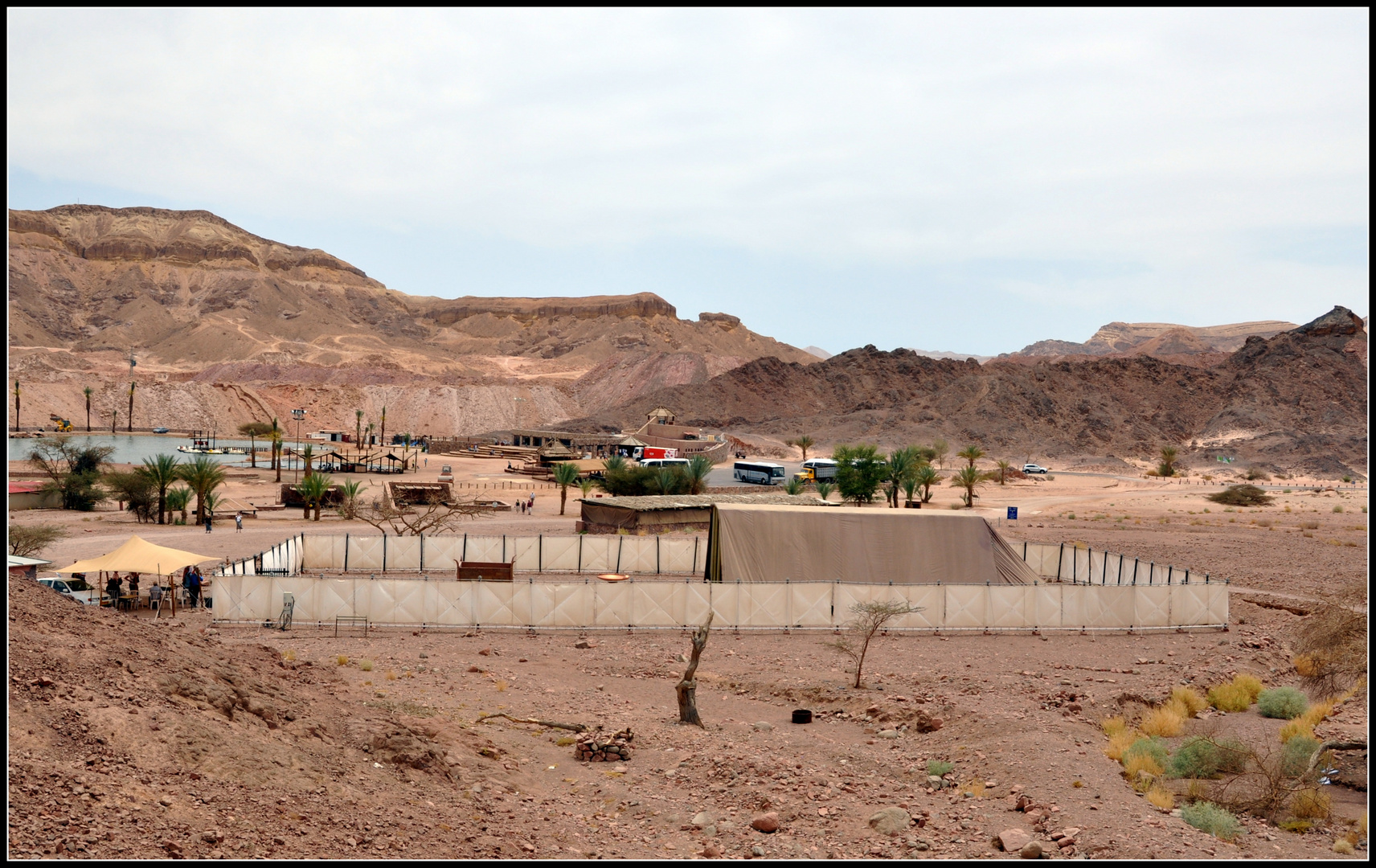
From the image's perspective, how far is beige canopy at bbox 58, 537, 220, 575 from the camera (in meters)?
22.7

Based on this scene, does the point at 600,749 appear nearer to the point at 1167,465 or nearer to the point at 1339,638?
the point at 1339,638

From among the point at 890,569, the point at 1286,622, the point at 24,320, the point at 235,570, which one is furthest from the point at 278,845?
the point at 24,320

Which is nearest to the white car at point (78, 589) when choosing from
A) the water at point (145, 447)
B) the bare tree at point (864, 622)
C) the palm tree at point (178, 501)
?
the bare tree at point (864, 622)

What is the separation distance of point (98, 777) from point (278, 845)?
1.74 metres

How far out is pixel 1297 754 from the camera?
1397cm

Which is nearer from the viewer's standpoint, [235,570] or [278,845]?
[278,845]

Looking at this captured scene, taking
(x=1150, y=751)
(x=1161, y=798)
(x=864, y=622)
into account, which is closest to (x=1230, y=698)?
(x=1150, y=751)

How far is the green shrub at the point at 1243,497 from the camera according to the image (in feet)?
A: 203

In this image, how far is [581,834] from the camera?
1103 cm

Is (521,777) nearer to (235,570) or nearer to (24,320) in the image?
(235,570)

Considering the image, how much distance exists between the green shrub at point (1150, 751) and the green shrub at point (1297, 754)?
152 cm

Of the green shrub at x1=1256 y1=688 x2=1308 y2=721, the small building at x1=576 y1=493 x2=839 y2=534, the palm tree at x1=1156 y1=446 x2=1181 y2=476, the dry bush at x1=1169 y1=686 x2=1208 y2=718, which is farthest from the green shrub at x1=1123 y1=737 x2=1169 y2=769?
the palm tree at x1=1156 y1=446 x2=1181 y2=476

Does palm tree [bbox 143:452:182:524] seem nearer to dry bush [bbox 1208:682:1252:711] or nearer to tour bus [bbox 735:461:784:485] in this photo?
dry bush [bbox 1208:682:1252:711]

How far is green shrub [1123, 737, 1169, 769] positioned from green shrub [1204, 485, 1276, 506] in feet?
182
